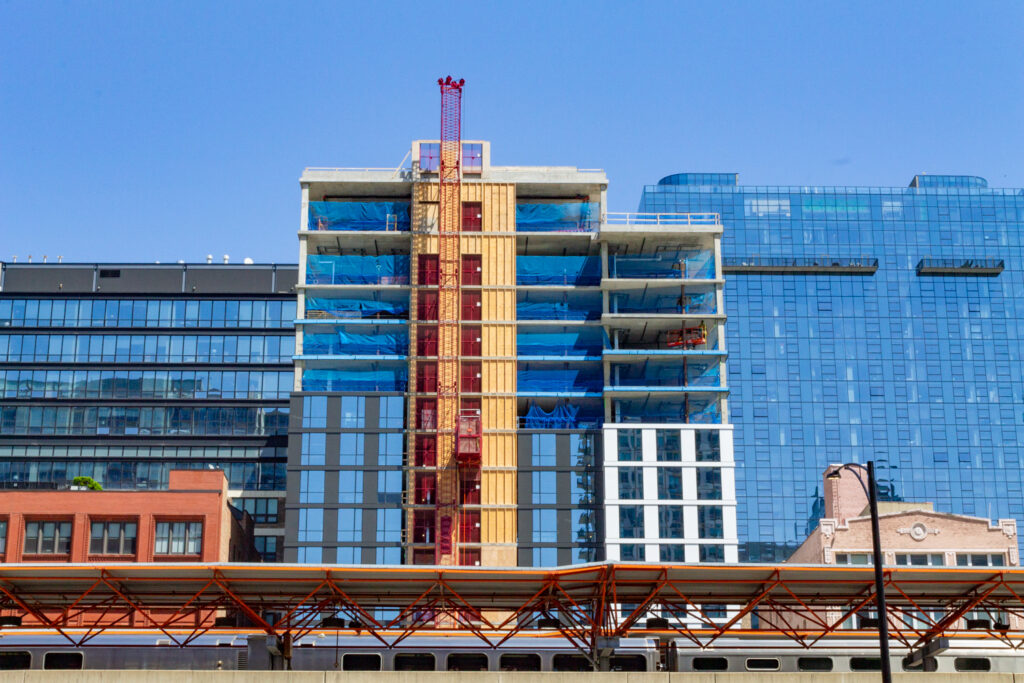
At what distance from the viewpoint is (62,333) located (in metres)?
142

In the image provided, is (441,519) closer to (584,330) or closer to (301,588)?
(584,330)

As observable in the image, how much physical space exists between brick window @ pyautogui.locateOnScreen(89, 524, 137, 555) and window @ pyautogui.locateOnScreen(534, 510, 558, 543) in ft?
103

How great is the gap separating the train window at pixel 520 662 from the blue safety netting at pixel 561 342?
196 ft

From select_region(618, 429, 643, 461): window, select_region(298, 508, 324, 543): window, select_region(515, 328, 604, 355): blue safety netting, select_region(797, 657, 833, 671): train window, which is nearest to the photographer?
select_region(797, 657, 833, 671): train window

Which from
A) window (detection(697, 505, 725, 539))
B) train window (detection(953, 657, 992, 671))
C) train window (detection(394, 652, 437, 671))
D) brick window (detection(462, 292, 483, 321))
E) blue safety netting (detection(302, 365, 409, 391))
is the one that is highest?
brick window (detection(462, 292, 483, 321))

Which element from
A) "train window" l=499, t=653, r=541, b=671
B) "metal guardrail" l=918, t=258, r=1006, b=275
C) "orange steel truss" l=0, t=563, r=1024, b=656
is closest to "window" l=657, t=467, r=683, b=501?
"orange steel truss" l=0, t=563, r=1024, b=656

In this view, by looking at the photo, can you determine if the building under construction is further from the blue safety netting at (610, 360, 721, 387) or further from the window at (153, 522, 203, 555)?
the window at (153, 522, 203, 555)

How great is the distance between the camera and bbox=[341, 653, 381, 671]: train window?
6216cm

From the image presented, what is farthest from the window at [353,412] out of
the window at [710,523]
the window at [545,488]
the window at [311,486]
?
the window at [710,523]

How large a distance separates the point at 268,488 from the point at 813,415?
263ft

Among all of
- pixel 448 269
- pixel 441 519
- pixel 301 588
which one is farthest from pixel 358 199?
pixel 301 588

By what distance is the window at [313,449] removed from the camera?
383 ft

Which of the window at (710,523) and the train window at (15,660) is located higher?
the window at (710,523)

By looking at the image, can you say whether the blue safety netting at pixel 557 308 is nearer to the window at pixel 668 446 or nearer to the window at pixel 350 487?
the window at pixel 668 446
